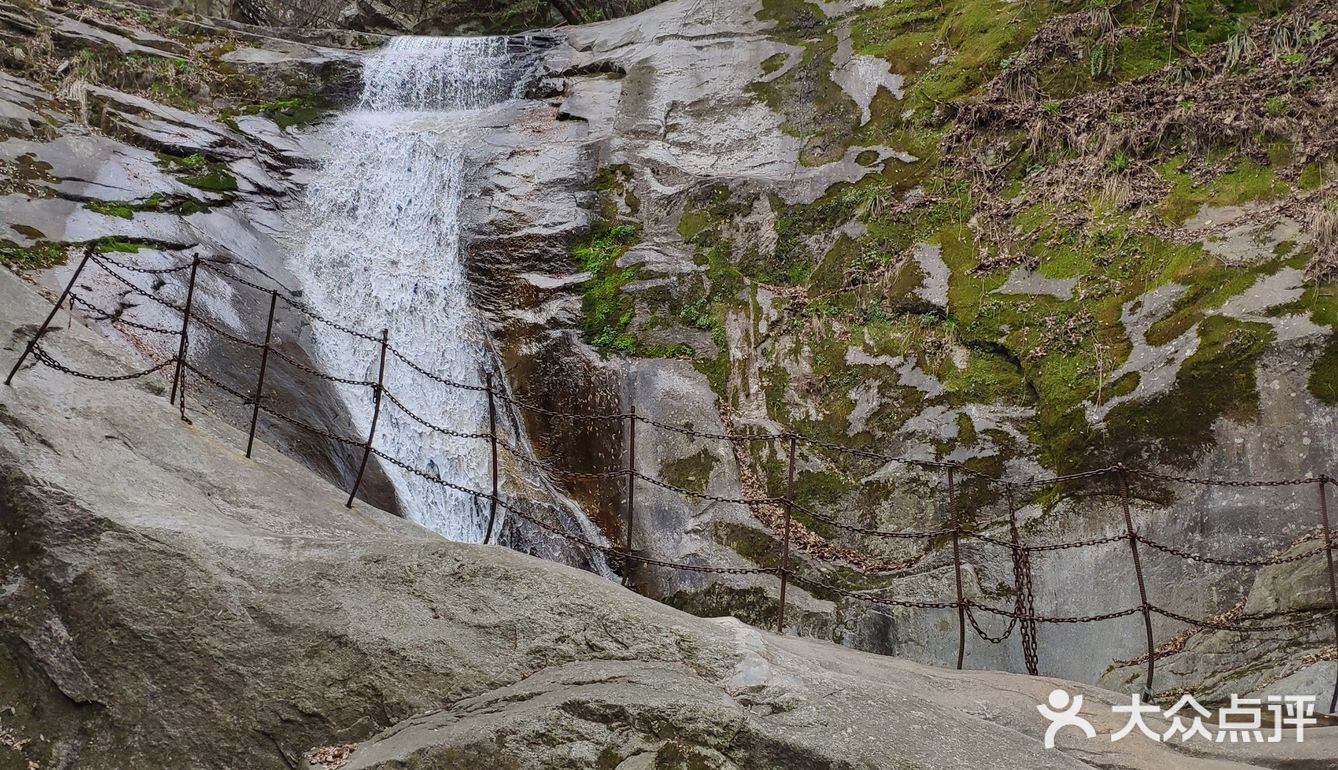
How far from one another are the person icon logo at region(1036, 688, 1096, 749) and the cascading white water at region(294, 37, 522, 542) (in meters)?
6.44

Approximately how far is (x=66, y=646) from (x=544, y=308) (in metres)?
8.24

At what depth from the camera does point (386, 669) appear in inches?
184

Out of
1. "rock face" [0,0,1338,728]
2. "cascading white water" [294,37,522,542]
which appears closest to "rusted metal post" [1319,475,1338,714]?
"rock face" [0,0,1338,728]

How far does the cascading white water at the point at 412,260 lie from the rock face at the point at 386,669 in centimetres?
474

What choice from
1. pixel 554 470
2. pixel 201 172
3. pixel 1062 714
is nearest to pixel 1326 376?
pixel 1062 714

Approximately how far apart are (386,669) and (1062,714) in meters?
3.97

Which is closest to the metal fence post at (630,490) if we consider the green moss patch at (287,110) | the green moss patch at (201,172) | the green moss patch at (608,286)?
the green moss patch at (608,286)

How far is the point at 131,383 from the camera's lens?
7.36 m

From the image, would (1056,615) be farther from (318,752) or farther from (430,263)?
(430,263)

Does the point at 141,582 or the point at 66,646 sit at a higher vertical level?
the point at 141,582

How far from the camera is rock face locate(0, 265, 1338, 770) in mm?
4273

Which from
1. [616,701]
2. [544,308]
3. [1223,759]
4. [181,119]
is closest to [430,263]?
[544,308]

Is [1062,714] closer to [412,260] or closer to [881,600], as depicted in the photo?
[881,600]

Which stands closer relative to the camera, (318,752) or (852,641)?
(318,752)
